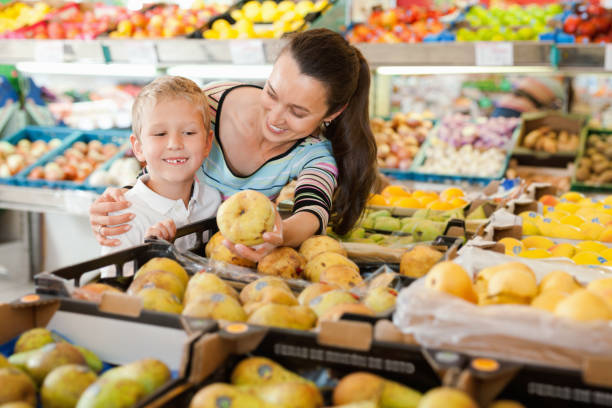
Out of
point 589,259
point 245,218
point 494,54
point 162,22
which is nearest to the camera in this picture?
point 245,218

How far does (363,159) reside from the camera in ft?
7.27

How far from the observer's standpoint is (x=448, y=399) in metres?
0.81

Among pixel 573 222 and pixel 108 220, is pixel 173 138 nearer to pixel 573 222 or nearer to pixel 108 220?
pixel 108 220

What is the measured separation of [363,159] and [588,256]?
826 millimetres

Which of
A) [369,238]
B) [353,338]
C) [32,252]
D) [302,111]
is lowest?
[32,252]

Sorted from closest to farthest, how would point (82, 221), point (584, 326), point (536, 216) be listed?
point (584, 326) → point (536, 216) → point (82, 221)

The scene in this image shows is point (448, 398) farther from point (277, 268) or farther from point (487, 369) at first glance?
point (277, 268)

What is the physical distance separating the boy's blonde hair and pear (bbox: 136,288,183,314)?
804mm

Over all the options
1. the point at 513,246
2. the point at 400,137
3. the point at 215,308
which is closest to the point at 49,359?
the point at 215,308

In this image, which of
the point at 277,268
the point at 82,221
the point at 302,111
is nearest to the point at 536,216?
the point at 302,111

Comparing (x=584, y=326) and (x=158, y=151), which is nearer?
(x=584, y=326)

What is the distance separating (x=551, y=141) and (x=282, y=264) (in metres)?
3.33

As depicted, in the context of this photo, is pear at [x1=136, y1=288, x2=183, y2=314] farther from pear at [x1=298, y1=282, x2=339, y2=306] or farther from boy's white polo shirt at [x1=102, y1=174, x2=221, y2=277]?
boy's white polo shirt at [x1=102, y1=174, x2=221, y2=277]

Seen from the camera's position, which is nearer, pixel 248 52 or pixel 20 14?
pixel 248 52
